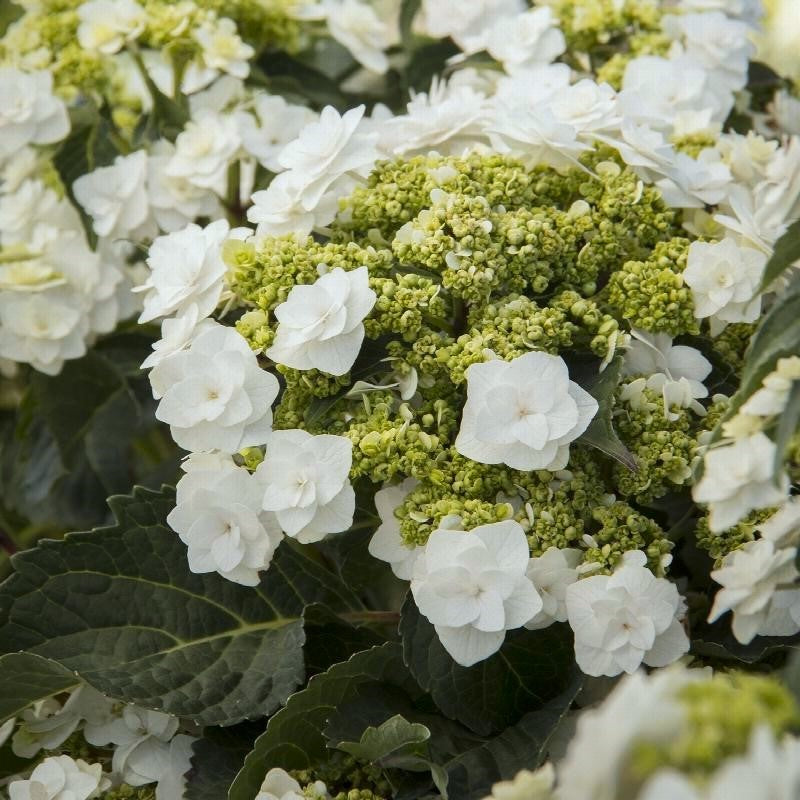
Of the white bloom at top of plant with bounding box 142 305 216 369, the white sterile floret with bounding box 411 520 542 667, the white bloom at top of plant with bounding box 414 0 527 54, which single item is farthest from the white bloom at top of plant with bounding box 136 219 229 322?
the white bloom at top of plant with bounding box 414 0 527 54

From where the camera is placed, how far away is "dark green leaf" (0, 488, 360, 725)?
0.73m

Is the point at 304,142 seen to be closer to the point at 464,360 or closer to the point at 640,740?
the point at 464,360

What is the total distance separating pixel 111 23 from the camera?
0.90 meters

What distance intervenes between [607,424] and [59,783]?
434 mm

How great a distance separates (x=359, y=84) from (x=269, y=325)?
0.60 meters

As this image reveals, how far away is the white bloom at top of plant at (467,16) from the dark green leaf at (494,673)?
24.2 inches

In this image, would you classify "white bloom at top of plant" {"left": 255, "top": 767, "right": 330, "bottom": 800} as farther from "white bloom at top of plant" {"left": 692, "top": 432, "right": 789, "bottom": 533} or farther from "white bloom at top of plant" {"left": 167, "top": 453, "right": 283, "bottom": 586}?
"white bloom at top of plant" {"left": 692, "top": 432, "right": 789, "bottom": 533}

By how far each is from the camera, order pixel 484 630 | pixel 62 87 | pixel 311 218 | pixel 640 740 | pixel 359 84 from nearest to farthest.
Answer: pixel 640 740 < pixel 484 630 < pixel 311 218 < pixel 62 87 < pixel 359 84

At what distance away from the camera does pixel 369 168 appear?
2.55 feet

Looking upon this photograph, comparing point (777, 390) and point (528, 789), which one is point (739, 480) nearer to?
point (777, 390)

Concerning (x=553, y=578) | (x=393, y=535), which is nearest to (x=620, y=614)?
(x=553, y=578)

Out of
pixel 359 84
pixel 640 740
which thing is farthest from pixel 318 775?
pixel 359 84

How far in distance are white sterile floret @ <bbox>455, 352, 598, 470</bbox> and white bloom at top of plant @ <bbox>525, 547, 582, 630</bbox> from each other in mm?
55

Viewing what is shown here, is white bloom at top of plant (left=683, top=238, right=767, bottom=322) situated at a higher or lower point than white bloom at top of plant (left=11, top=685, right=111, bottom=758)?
higher
